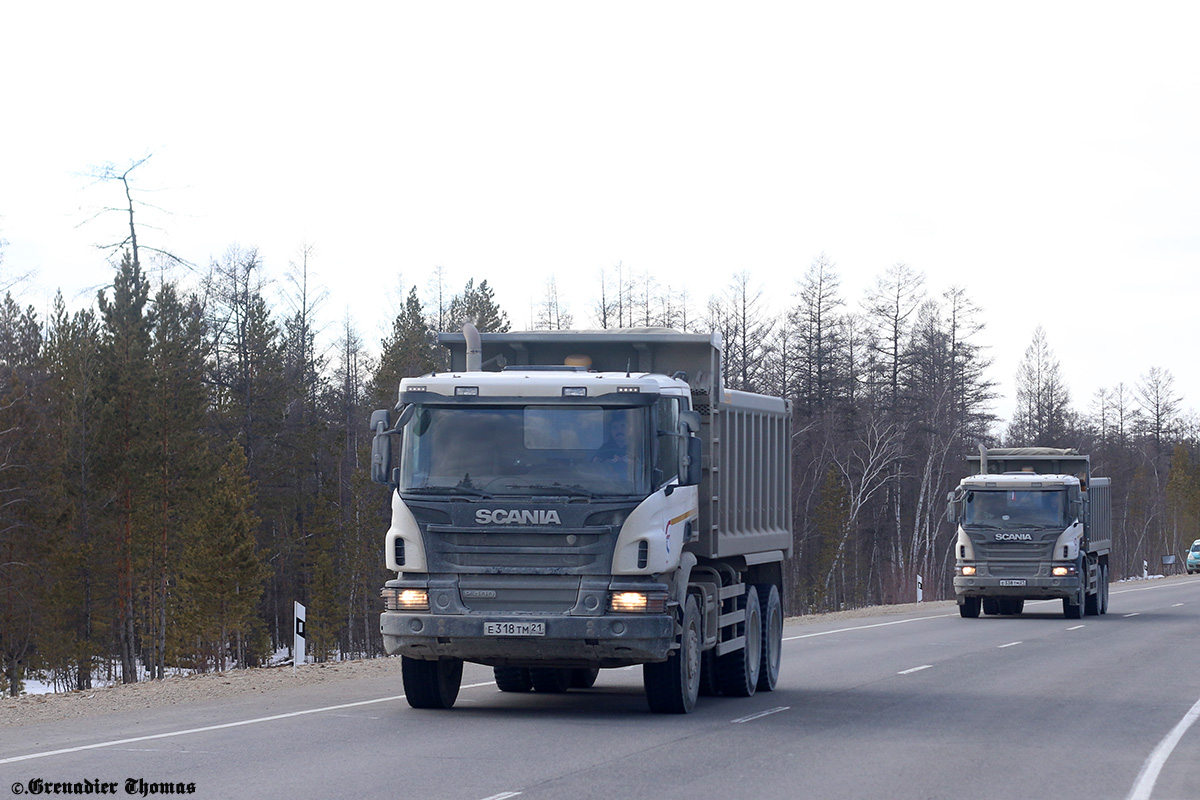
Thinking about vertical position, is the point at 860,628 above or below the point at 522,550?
below

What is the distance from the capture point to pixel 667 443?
1252 centimetres

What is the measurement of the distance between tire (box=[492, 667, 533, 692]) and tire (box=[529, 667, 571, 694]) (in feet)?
0.21

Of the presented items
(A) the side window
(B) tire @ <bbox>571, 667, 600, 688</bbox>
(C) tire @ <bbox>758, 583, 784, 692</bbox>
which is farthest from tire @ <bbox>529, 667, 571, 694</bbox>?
(A) the side window

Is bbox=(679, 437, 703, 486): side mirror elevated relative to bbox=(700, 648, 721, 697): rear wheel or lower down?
elevated

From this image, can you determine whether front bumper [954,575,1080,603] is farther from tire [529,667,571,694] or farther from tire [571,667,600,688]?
tire [529,667,571,694]

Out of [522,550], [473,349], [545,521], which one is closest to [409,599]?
[522,550]

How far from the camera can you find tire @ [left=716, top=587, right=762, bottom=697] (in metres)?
15.2

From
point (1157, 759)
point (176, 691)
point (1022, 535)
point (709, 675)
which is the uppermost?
point (1022, 535)

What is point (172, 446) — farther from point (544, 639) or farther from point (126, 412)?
point (544, 639)

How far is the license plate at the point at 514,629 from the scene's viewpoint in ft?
39.5

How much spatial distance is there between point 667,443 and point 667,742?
2582 mm

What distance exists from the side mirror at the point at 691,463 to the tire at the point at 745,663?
9.74 feet

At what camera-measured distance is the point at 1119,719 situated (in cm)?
1388

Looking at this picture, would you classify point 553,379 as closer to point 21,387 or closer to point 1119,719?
point 1119,719
